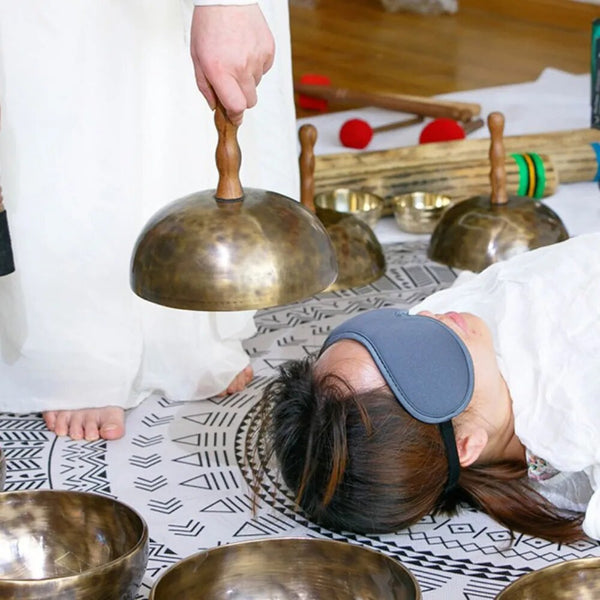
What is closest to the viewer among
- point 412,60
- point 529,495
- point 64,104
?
point 529,495

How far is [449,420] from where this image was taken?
1.74m

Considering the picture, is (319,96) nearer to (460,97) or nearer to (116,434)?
(460,97)

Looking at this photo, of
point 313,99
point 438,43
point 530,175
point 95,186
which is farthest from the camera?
point 438,43

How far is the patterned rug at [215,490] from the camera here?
1.73 meters

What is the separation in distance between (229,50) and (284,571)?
615 mm

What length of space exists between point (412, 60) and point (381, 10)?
1.14 m

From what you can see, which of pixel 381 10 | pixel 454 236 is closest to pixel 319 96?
pixel 454 236

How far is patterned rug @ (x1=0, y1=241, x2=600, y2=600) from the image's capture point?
173cm

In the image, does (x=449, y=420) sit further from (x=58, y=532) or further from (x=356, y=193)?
(x=356, y=193)

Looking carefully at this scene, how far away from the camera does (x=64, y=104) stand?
6.52 ft

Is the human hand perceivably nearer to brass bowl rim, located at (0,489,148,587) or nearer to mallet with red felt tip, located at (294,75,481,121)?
brass bowl rim, located at (0,489,148,587)

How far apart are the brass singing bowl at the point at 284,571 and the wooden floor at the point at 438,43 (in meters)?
3.06

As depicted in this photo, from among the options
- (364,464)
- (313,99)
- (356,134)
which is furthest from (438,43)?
(364,464)

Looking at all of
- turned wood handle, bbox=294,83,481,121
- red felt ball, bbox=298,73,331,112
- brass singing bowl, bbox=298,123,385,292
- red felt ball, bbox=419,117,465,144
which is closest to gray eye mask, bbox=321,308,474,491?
brass singing bowl, bbox=298,123,385,292
